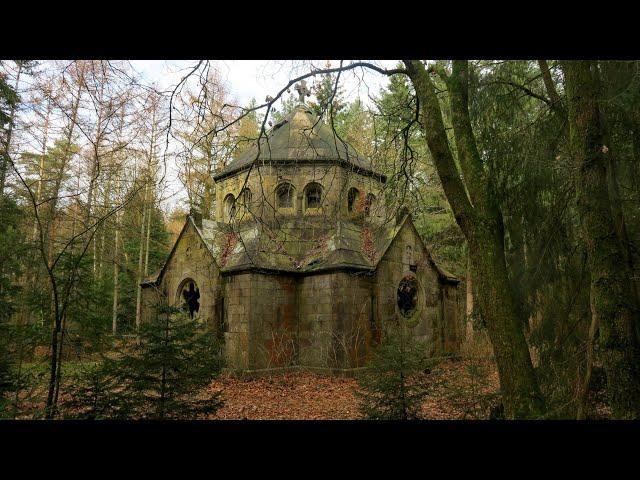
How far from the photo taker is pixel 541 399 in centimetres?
508

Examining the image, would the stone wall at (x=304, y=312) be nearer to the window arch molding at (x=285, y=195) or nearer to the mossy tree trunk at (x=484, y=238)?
the window arch molding at (x=285, y=195)

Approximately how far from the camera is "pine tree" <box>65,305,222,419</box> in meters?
5.09

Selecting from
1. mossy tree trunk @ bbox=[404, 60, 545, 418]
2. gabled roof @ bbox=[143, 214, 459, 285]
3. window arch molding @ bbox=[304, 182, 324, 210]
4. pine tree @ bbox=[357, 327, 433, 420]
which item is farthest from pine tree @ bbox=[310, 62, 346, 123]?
window arch molding @ bbox=[304, 182, 324, 210]

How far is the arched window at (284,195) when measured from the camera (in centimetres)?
1496

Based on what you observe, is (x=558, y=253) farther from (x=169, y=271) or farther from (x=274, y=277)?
(x=169, y=271)

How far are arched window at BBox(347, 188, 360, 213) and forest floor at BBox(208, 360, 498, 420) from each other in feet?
19.1

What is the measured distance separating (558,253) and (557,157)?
124 cm

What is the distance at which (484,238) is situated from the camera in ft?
18.4

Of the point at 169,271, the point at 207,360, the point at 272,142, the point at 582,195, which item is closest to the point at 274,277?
the point at 169,271

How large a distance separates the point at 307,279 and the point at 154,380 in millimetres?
7827

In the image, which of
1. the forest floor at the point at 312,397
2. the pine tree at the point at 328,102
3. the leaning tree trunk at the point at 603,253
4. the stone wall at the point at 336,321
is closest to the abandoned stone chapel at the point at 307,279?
the stone wall at the point at 336,321

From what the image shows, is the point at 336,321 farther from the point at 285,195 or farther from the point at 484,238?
the point at 484,238

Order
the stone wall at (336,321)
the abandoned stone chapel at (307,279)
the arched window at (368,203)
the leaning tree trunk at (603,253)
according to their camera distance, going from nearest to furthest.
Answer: the leaning tree trunk at (603,253) < the stone wall at (336,321) < the abandoned stone chapel at (307,279) < the arched window at (368,203)

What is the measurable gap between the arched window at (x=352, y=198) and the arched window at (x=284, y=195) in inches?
76.7
